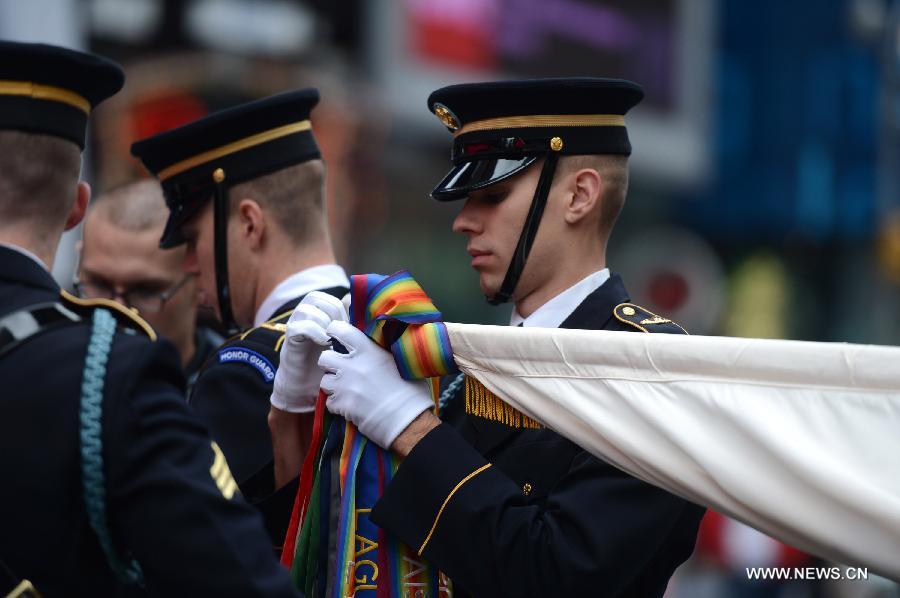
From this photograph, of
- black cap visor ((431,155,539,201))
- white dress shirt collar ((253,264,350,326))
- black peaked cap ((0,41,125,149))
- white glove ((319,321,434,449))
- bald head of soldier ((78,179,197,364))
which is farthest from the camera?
bald head of soldier ((78,179,197,364))

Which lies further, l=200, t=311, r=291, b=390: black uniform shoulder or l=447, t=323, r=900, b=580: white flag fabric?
l=200, t=311, r=291, b=390: black uniform shoulder

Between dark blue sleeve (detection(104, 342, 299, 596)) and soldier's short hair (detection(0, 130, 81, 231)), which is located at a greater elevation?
soldier's short hair (detection(0, 130, 81, 231))

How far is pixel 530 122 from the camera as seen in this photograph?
3455 millimetres

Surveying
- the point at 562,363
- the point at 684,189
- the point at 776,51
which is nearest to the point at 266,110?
the point at 562,363

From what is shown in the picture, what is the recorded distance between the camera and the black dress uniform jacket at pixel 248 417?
356cm

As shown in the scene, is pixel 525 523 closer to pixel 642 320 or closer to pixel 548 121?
pixel 642 320

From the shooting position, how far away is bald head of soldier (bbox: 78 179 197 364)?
5.00m

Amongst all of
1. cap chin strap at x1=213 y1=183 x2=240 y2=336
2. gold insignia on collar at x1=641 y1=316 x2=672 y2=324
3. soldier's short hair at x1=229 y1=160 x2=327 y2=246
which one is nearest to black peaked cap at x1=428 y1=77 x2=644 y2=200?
gold insignia on collar at x1=641 y1=316 x2=672 y2=324

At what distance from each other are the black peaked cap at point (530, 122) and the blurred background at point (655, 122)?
5.67 m

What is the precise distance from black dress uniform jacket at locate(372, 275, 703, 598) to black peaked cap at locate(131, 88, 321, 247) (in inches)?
51.7

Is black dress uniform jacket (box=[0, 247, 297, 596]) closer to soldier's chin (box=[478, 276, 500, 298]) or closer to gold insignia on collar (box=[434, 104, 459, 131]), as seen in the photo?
soldier's chin (box=[478, 276, 500, 298])

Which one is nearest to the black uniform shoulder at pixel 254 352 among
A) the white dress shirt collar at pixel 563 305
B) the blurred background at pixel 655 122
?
the white dress shirt collar at pixel 563 305

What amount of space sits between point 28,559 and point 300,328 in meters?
0.87

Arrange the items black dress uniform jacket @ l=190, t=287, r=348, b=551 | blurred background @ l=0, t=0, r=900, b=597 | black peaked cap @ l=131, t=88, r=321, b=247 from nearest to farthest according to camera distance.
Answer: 1. black dress uniform jacket @ l=190, t=287, r=348, b=551
2. black peaked cap @ l=131, t=88, r=321, b=247
3. blurred background @ l=0, t=0, r=900, b=597
